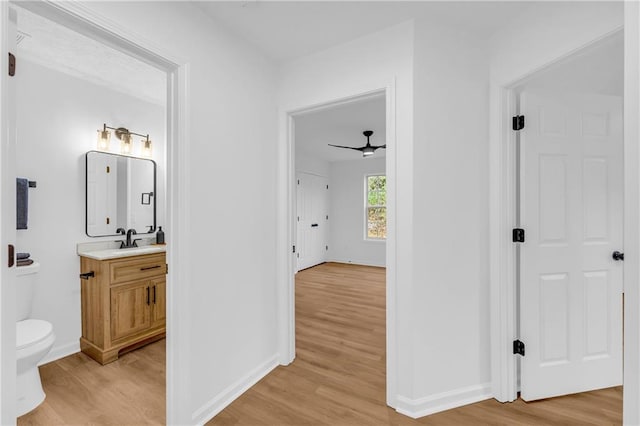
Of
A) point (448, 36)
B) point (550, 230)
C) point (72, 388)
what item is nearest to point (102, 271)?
point (72, 388)

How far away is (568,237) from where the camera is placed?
1.83m

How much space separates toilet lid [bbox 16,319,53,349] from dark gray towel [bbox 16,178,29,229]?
714mm

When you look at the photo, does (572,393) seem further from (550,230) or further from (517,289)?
(550,230)

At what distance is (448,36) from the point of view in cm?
179

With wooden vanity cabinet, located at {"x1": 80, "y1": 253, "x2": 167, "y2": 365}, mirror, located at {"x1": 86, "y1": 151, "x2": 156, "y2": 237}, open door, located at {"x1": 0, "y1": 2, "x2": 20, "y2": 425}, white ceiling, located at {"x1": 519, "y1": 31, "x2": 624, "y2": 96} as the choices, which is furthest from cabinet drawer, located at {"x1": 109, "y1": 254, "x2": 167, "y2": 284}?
white ceiling, located at {"x1": 519, "y1": 31, "x2": 624, "y2": 96}

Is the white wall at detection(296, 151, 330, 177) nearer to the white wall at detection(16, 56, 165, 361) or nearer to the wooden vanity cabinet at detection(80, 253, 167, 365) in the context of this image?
the white wall at detection(16, 56, 165, 361)

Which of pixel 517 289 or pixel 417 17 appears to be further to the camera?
pixel 517 289

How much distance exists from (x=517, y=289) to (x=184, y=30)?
8.44ft

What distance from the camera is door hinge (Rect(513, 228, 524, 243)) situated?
5.90ft

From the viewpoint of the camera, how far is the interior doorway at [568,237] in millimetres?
1808

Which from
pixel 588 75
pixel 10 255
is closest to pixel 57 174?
pixel 10 255

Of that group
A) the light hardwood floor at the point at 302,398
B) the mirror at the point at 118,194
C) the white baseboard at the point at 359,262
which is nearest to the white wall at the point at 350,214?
the white baseboard at the point at 359,262

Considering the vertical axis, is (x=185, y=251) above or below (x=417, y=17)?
below

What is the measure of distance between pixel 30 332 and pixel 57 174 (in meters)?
1.28
